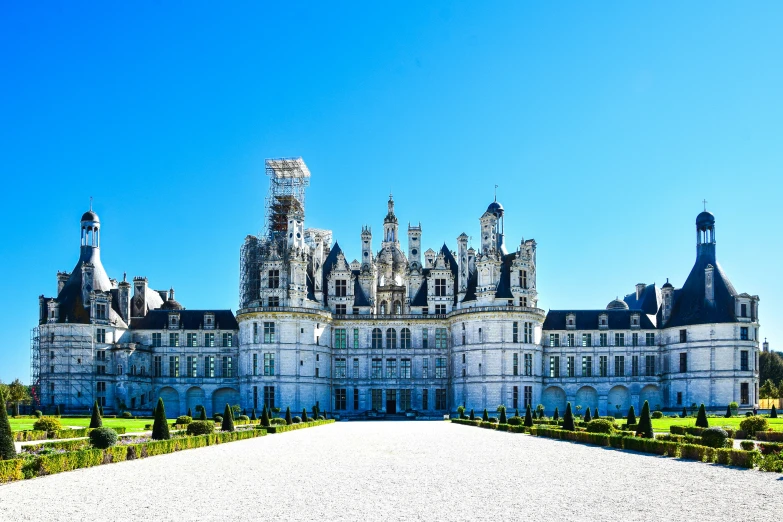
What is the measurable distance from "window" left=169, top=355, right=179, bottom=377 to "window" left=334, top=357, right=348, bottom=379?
1509 centimetres

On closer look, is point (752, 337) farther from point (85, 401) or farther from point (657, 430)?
point (85, 401)

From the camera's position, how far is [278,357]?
7638cm

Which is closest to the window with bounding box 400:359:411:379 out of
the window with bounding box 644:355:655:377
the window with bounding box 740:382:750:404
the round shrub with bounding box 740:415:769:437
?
the window with bounding box 644:355:655:377

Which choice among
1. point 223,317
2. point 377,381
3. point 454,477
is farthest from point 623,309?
point 454,477

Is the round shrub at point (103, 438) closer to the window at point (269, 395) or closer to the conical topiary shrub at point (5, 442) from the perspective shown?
the conical topiary shrub at point (5, 442)

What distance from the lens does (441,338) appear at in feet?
269

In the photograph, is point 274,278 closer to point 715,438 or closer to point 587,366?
point 587,366

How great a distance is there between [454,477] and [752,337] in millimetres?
57049

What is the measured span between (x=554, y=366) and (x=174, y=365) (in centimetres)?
3607

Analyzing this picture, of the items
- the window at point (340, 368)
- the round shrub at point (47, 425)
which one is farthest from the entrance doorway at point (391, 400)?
the round shrub at point (47, 425)

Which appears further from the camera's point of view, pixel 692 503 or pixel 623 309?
pixel 623 309

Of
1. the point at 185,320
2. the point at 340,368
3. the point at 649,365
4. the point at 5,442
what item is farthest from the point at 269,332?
the point at 5,442

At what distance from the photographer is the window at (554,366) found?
8031 centimetres

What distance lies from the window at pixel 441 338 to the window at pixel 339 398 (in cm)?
1004
